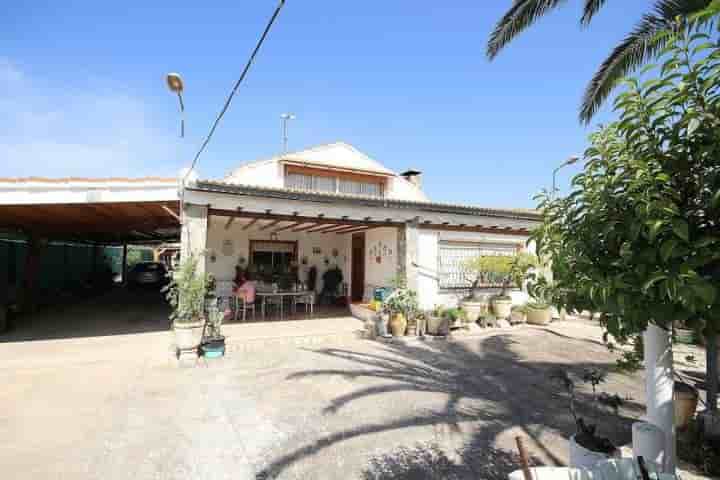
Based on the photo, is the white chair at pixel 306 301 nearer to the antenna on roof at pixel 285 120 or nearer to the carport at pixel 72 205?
the carport at pixel 72 205

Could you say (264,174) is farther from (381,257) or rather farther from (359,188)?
(381,257)

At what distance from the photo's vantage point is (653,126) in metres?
1.85

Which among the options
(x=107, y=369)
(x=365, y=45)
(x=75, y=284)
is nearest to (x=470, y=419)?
(x=107, y=369)

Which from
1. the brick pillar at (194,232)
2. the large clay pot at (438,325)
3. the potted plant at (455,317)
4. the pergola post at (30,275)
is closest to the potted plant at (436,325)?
the large clay pot at (438,325)

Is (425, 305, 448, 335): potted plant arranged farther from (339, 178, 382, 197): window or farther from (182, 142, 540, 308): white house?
(339, 178, 382, 197): window

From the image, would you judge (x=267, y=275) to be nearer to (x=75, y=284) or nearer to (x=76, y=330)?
(x=76, y=330)

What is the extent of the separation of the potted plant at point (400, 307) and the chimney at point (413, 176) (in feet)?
34.5

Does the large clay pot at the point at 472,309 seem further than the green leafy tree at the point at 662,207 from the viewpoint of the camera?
Yes

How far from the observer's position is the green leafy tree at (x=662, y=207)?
1.52 m

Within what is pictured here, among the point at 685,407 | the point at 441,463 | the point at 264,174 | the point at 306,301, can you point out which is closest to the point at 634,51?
the point at 685,407

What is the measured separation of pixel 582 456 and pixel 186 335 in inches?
234

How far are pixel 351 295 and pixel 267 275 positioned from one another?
3.21m

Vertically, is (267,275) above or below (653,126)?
below

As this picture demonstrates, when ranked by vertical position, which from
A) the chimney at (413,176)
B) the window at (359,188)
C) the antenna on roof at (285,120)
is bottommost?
the window at (359,188)
